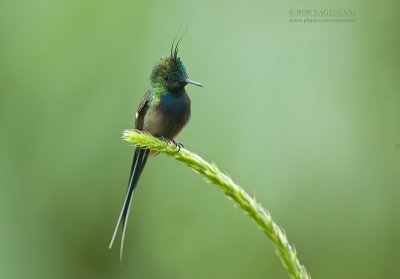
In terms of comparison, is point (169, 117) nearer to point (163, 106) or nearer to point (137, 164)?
point (163, 106)

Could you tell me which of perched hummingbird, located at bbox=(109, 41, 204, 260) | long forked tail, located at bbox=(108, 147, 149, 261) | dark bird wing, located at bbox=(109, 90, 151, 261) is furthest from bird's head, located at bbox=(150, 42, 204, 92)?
long forked tail, located at bbox=(108, 147, 149, 261)

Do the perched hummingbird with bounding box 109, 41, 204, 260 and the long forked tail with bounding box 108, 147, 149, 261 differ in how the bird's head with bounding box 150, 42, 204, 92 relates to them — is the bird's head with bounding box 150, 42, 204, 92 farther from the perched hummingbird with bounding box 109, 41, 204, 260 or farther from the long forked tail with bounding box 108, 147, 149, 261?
the long forked tail with bounding box 108, 147, 149, 261

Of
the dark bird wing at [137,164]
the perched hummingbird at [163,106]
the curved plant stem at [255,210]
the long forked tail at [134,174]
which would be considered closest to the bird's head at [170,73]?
the perched hummingbird at [163,106]

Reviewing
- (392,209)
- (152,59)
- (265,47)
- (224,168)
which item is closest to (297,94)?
(265,47)

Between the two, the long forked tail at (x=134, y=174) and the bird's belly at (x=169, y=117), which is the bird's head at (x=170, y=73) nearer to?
the bird's belly at (x=169, y=117)

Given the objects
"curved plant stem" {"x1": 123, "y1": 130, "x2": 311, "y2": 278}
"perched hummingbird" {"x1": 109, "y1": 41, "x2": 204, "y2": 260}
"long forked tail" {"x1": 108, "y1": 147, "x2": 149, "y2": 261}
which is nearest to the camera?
"curved plant stem" {"x1": 123, "y1": 130, "x2": 311, "y2": 278}

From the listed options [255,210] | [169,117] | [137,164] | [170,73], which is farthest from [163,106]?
[255,210]

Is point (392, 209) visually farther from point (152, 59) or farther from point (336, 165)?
point (152, 59)
